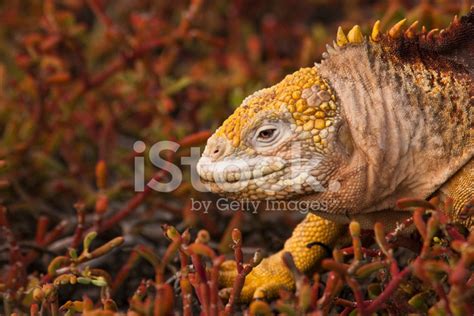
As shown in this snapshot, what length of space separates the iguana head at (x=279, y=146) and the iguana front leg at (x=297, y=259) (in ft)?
1.18

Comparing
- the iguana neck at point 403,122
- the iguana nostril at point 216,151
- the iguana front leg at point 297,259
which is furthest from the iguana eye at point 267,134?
the iguana front leg at point 297,259

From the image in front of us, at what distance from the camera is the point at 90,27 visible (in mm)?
6840

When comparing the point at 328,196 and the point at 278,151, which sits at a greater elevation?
the point at 278,151

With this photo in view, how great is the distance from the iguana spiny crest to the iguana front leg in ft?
1.01

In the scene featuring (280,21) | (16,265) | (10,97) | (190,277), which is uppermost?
(280,21)

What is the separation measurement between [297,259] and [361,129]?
627 mm

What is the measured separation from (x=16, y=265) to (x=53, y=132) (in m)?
1.61

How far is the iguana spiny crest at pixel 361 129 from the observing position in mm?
2604

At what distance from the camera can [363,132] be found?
8.55ft

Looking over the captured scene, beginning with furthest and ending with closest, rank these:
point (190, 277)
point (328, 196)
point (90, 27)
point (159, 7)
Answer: point (90, 27), point (159, 7), point (328, 196), point (190, 277)

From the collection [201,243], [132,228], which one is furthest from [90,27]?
[201,243]

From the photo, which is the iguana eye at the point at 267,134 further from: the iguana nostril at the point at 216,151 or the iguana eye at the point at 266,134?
the iguana nostril at the point at 216,151

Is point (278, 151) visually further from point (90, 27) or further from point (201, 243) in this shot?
point (90, 27)

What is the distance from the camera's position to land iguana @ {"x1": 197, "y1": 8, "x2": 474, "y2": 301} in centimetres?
260
